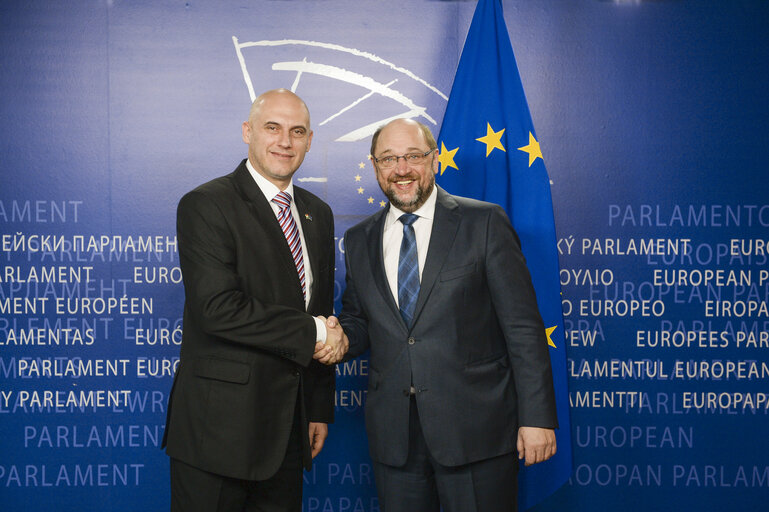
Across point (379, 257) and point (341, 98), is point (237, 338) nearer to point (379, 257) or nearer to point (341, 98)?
point (379, 257)

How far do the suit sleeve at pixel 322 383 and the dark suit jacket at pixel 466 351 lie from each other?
30 centimetres

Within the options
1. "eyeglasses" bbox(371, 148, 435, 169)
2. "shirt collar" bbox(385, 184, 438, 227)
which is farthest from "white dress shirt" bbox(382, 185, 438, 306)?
"eyeglasses" bbox(371, 148, 435, 169)

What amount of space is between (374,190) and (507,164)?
2.31 ft

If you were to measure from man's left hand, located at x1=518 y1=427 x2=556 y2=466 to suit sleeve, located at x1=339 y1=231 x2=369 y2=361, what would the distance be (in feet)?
2.21

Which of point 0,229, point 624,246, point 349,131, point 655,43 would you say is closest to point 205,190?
point 349,131

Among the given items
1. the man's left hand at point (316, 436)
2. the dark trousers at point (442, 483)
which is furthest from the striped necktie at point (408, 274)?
the man's left hand at point (316, 436)

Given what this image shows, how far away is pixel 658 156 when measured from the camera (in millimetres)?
3020

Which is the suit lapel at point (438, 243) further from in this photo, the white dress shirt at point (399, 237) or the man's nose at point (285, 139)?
the man's nose at point (285, 139)

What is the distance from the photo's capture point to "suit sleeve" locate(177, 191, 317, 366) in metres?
1.91

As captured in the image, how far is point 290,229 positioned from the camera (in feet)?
7.09

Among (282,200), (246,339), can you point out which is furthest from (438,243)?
(246,339)

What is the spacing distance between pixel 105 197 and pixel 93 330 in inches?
27.4

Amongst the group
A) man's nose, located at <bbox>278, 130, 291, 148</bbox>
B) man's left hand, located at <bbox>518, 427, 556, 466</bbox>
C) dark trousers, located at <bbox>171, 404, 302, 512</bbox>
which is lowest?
dark trousers, located at <bbox>171, 404, 302, 512</bbox>

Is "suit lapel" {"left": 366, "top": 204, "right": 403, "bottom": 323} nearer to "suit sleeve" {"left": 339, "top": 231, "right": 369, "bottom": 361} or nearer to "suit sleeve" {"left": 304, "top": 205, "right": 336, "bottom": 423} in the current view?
"suit sleeve" {"left": 339, "top": 231, "right": 369, "bottom": 361}
